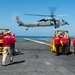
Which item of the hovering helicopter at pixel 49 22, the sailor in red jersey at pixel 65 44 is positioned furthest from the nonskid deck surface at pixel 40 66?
the hovering helicopter at pixel 49 22

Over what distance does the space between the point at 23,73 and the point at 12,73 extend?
0.52 metres

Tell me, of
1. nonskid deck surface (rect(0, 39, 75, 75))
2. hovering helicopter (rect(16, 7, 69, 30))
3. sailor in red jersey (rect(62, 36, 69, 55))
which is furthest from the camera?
hovering helicopter (rect(16, 7, 69, 30))

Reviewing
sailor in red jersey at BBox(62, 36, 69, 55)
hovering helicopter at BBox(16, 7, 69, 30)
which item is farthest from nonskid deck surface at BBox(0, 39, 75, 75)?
hovering helicopter at BBox(16, 7, 69, 30)

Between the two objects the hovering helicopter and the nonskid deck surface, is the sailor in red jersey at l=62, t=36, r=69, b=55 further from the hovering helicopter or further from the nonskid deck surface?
the hovering helicopter

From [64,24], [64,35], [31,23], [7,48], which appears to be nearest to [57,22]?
[64,24]

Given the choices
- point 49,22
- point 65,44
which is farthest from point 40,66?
point 49,22

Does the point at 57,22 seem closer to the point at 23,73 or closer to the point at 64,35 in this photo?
the point at 64,35

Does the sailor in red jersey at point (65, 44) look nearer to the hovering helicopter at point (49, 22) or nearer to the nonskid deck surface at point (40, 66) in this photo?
the nonskid deck surface at point (40, 66)

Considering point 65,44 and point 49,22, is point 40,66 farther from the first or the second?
point 49,22

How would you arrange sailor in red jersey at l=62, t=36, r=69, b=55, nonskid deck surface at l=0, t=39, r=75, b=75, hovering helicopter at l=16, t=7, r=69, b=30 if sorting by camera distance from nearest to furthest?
nonskid deck surface at l=0, t=39, r=75, b=75, sailor in red jersey at l=62, t=36, r=69, b=55, hovering helicopter at l=16, t=7, r=69, b=30

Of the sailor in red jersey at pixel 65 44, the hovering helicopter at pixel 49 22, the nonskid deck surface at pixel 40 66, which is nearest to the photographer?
the nonskid deck surface at pixel 40 66

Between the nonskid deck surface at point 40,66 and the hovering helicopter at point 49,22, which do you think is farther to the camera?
the hovering helicopter at point 49,22

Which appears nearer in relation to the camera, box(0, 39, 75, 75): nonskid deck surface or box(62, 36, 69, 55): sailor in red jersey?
box(0, 39, 75, 75): nonskid deck surface

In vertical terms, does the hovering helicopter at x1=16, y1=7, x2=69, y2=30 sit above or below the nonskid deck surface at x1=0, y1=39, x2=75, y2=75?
above
